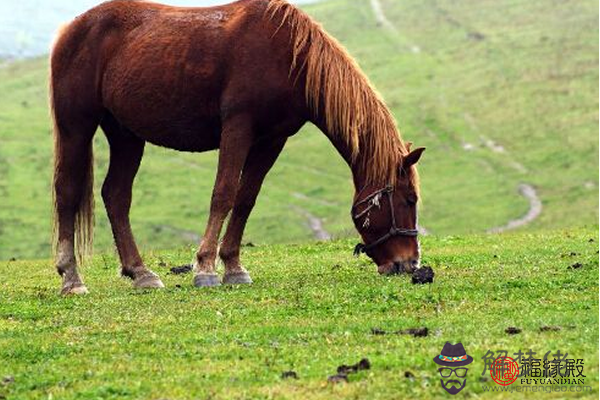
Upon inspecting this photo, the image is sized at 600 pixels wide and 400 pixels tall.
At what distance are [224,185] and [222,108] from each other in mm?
1136

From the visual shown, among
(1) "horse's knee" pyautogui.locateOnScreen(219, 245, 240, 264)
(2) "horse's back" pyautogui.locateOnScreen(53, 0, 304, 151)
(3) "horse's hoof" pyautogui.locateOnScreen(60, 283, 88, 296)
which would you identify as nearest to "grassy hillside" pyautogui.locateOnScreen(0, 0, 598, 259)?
(1) "horse's knee" pyautogui.locateOnScreen(219, 245, 240, 264)

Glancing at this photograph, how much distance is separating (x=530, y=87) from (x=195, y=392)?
9889 centimetres

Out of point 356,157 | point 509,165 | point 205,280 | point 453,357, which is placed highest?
point 356,157

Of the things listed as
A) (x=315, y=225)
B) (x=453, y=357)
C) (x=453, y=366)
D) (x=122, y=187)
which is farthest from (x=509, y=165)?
(x=453, y=366)

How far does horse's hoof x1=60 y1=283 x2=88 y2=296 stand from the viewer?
54.9ft

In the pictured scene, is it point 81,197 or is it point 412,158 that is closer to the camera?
point 412,158

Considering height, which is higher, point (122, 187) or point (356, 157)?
point (356, 157)

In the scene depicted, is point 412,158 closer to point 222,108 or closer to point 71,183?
point 222,108

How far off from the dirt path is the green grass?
49.0m

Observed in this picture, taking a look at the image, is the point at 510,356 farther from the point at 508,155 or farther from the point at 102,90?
the point at 508,155

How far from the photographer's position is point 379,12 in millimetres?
158875

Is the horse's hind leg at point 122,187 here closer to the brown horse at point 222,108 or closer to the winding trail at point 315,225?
the brown horse at point 222,108

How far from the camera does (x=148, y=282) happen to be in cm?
1723

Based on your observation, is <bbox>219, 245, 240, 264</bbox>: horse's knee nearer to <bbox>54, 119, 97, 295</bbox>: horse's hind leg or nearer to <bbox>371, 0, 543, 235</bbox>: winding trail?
<bbox>54, 119, 97, 295</bbox>: horse's hind leg
